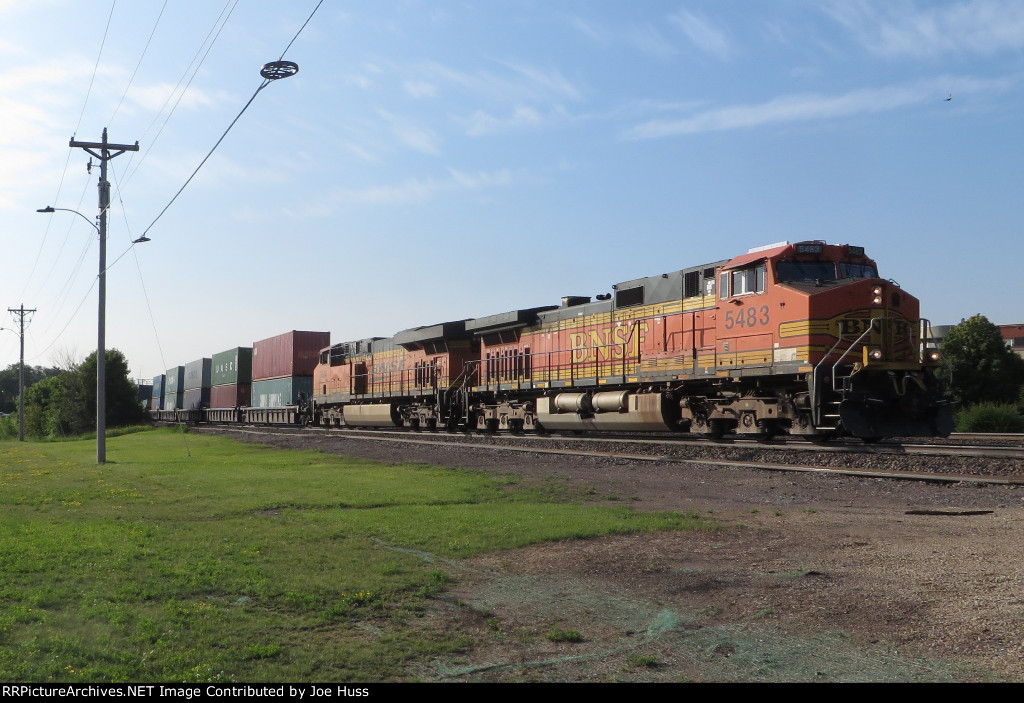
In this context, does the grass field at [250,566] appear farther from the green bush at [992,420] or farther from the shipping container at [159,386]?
the shipping container at [159,386]

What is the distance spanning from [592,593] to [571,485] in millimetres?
6727

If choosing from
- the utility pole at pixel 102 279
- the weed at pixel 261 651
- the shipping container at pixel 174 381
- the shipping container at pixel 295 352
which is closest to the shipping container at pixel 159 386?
the shipping container at pixel 174 381

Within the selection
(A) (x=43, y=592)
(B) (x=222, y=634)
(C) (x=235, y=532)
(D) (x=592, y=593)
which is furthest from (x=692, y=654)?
(C) (x=235, y=532)

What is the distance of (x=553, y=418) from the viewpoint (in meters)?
24.6

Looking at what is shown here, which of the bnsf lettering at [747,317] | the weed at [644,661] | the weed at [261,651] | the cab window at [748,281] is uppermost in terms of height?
the cab window at [748,281]

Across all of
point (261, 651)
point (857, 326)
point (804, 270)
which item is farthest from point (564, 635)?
point (804, 270)

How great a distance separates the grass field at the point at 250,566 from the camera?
14.8 ft

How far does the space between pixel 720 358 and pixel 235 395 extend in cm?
4057

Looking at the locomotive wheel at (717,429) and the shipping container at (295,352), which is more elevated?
the shipping container at (295,352)

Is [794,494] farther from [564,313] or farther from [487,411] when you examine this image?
[487,411]

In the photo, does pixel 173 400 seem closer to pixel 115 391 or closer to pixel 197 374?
pixel 197 374

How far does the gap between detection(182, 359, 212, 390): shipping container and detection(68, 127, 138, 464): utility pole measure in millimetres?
37409

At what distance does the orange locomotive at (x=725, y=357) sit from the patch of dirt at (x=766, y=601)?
5.90m

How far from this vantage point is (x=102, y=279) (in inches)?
846
